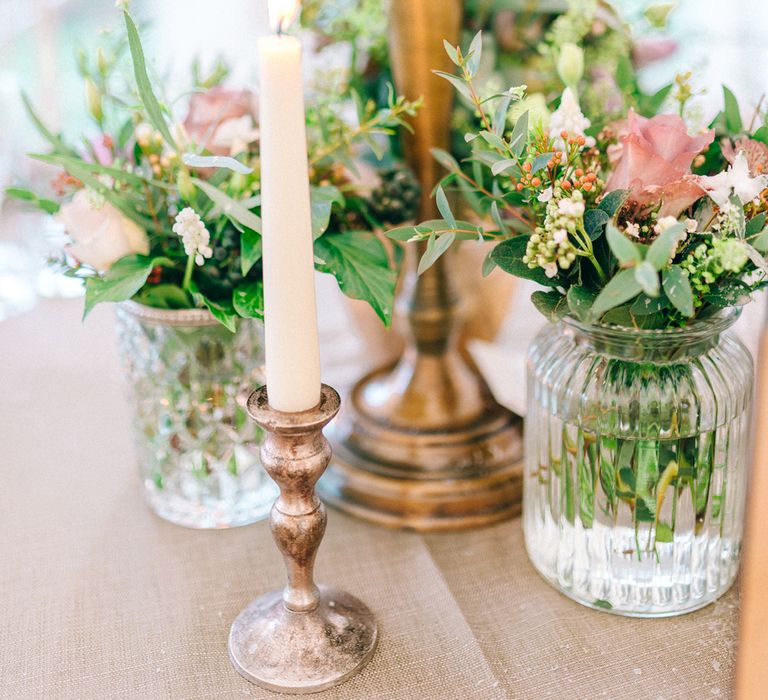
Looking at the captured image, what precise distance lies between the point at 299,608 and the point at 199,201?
290 mm

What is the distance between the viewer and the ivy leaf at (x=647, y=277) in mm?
434

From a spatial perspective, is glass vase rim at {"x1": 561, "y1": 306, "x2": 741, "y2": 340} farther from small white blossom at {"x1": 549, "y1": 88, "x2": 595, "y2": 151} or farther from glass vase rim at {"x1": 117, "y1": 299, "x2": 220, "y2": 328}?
glass vase rim at {"x1": 117, "y1": 299, "x2": 220, "y2": 328}

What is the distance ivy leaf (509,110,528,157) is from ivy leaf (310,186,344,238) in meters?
0.15

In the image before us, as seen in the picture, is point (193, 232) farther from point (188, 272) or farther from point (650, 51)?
point (650, 51)

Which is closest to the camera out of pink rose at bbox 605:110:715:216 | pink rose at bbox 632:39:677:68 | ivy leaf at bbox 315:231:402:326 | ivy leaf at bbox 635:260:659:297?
ivy leaf at bbox 635:260:659:297

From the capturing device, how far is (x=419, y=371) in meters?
0.78

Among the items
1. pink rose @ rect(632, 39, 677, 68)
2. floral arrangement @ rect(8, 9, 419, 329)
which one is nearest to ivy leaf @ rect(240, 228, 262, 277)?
floral arrangement @ rect(8, 9, 419, 329)

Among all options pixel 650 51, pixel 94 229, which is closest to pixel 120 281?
pixel 94 229

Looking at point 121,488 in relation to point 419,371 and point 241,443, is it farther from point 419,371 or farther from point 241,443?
point 419,371

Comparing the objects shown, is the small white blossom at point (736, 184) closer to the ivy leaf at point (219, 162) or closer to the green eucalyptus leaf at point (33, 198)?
the ivy leaf at point (219, 162)

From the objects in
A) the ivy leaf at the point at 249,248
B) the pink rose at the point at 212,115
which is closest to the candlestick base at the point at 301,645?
the ivy leaf at the point at 249,248

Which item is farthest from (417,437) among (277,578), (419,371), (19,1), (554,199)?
(19,1)

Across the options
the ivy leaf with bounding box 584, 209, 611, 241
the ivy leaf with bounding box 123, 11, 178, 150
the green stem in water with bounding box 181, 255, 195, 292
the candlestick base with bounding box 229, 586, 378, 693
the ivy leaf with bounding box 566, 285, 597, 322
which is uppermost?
the ivy leaf with bounding box 123, 11, 178, 150

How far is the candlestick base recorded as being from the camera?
22.5 inches
